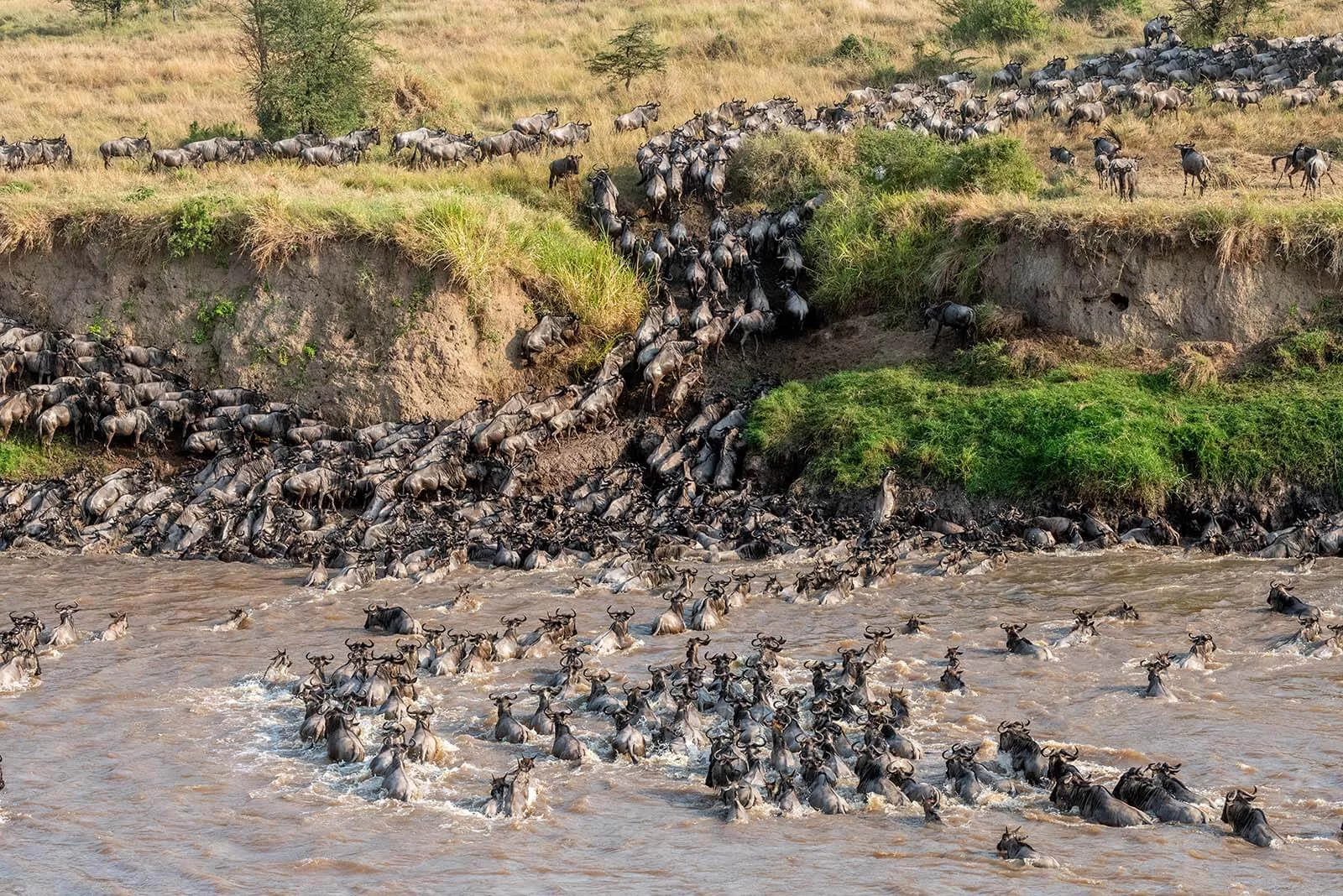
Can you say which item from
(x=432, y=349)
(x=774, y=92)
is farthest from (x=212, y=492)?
(x=774, y=92)

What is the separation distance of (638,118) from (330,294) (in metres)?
10.6

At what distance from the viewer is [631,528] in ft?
48.7

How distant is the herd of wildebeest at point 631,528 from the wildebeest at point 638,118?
12.1ft

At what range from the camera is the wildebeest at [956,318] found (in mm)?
17047

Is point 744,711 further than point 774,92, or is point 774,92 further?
point 774,92

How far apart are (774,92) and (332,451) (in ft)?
55.8

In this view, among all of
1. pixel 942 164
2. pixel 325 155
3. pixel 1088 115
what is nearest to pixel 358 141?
pixel 325 155

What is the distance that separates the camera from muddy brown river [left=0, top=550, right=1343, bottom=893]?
23.7 ft

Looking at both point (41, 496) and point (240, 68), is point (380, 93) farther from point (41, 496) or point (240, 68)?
point (41, 496)

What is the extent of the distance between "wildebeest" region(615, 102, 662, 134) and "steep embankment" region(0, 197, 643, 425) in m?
8.31

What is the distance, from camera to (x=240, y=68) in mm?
35500

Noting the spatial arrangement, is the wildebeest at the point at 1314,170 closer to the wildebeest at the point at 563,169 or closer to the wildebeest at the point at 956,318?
the wildebeest at the point at 956,318

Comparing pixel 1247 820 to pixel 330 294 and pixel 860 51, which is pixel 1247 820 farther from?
pixel 860 51

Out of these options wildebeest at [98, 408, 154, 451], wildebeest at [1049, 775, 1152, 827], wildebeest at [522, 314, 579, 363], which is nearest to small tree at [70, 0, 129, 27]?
wildebeest at [98, 408, 154, 451]
